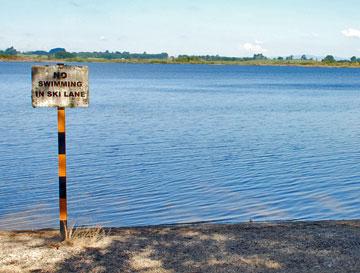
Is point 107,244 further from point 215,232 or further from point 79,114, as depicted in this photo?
point 79,114

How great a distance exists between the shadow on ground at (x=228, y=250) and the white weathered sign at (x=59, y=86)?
6.40 ft

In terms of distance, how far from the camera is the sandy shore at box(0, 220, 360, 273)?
6879mm

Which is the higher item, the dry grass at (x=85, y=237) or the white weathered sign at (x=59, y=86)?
the white weathered sign at (x=59, y=86)

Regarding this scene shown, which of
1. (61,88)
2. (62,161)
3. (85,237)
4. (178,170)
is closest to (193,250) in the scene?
(85,237)

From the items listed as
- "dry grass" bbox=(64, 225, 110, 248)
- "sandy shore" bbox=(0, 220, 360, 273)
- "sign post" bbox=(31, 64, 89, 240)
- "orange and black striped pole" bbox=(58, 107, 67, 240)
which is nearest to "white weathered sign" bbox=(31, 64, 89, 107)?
"sign post" bbox=(31, 64, 89, 240)

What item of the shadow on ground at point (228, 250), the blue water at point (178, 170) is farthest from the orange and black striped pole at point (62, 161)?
the blue water at point (178, 170)

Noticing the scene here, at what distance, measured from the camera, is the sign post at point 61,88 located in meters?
7.69

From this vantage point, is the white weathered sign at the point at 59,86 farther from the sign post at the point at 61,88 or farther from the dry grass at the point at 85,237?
the dry grass at the point at 85,237

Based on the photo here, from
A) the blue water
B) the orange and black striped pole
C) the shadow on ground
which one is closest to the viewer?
the shadow on ground

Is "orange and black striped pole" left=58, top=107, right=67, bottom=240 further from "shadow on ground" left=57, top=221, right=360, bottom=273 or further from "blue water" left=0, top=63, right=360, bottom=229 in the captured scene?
"blue water" left=0, top=63, right=360, bottom=229

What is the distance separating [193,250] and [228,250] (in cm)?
Answer: 44

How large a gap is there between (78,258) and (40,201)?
6010mm

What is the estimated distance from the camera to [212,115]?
35.7m

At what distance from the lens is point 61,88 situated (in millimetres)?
7785
